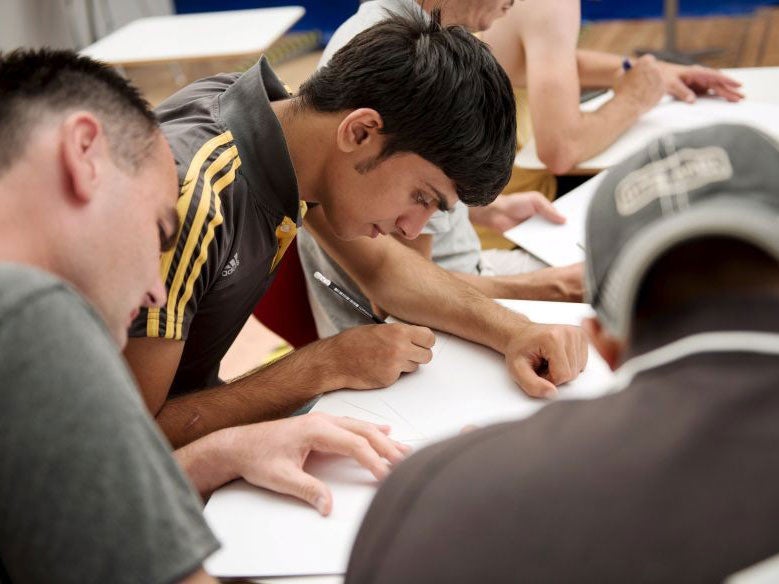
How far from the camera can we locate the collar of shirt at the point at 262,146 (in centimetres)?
142

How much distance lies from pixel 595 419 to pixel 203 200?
2.68 ft

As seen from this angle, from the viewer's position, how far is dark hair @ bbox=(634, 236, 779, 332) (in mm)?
602

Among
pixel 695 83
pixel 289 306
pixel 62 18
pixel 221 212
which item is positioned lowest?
pixel 62 18

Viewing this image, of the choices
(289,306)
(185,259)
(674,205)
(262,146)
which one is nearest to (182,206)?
(185,259)

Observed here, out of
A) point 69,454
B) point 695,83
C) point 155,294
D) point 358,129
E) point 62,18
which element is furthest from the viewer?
point 62,18

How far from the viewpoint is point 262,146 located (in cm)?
142

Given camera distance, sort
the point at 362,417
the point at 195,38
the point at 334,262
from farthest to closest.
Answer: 1. the point at 195,38
2. the point at 334,262
3. the point at 362,417

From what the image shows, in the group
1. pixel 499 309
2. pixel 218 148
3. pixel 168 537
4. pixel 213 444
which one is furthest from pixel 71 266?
pixel 499 309

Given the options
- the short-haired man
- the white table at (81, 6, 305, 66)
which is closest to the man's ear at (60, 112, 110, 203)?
the short-haired man

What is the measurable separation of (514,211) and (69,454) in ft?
5.06

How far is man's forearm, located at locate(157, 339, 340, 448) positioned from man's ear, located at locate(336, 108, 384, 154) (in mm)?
341

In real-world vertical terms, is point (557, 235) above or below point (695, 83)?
below

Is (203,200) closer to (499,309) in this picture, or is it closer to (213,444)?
(213,444)

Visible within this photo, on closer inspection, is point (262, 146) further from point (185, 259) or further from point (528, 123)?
point (528, 123)
